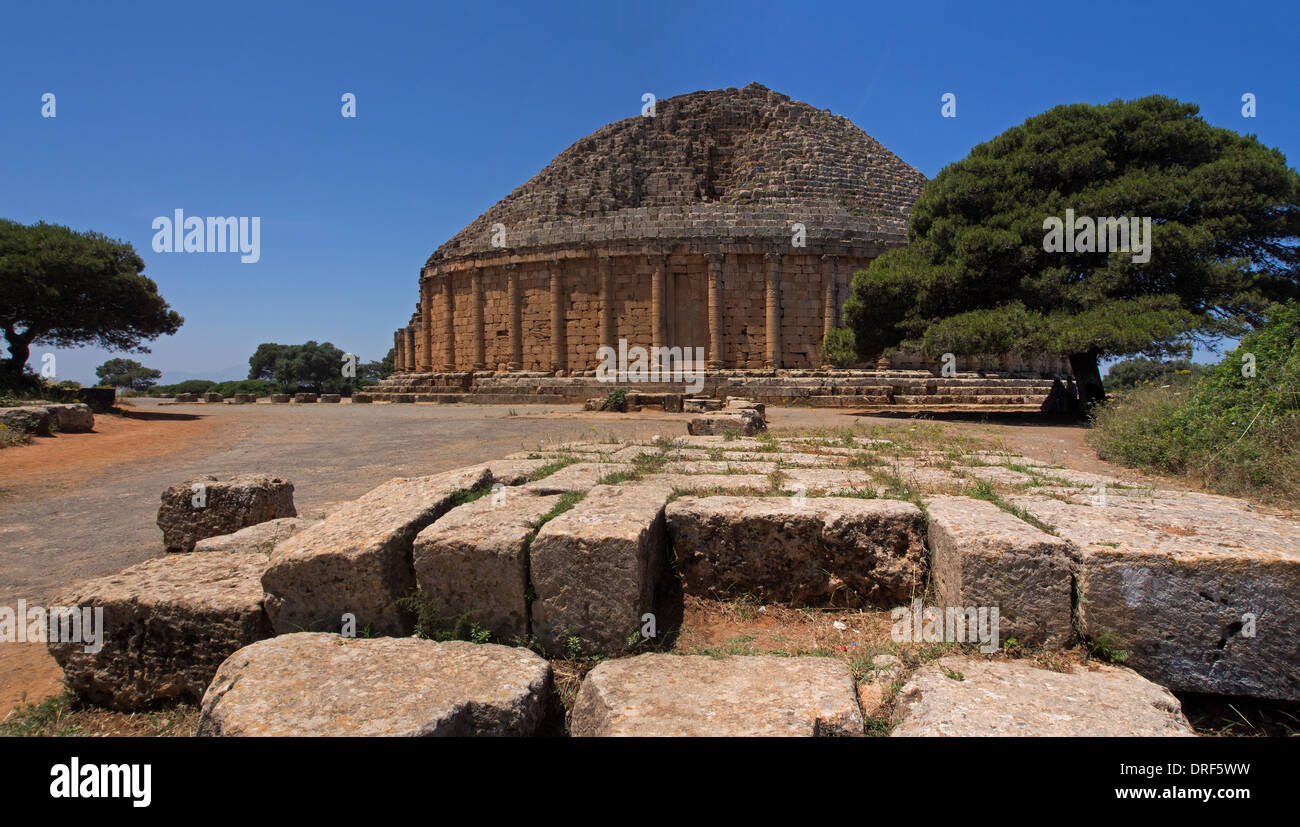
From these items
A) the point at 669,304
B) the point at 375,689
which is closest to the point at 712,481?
the point at 375,689

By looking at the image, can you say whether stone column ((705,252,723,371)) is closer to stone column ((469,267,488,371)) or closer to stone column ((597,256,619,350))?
stone column ((597,256,619,350))

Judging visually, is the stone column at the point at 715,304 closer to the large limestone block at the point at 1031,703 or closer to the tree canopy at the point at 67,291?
the tree canopy at the point at 67,291

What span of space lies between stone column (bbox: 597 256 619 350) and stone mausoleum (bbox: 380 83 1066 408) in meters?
0.05

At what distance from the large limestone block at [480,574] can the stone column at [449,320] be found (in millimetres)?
26485

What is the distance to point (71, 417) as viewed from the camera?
46.8ft

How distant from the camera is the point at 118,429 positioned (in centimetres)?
1548

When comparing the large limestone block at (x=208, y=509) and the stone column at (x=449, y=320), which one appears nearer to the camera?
the large limestone block at (x=208, y=509)

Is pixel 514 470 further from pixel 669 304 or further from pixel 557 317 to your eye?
pixel 557 317

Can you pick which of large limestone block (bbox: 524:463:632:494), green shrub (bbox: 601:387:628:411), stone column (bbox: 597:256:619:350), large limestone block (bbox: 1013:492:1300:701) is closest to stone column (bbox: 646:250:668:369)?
stone column (bbox: 597:256:619:350)

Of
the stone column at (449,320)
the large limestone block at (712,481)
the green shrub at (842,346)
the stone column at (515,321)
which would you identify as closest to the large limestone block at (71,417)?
the stone column at (515,321)

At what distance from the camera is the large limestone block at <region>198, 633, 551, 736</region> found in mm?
2121

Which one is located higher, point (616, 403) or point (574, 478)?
point (616, 403)

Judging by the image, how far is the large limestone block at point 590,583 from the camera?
114 inches

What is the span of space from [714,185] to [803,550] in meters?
26.9
